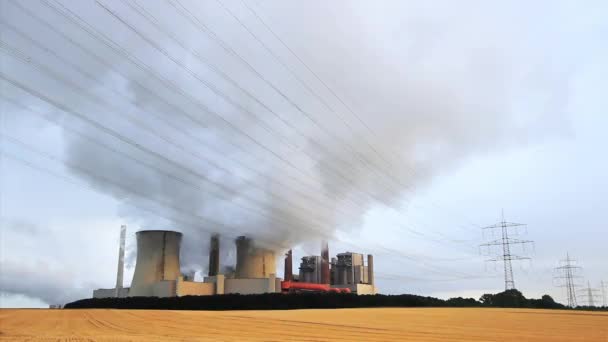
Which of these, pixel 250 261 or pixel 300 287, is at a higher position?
pixel 250 261

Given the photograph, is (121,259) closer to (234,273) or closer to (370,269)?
(234,273)

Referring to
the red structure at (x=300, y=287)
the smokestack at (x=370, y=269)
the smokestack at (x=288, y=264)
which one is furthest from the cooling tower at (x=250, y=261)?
the smokestack at (x=370, y=269)

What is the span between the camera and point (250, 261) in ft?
333

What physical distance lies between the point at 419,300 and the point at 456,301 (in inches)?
436

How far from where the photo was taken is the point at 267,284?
91438 mm

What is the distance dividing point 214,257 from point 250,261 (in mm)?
9848

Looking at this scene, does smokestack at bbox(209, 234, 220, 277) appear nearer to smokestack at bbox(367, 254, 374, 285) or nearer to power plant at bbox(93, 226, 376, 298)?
power plant at bbox(93, 226, 376, 298)

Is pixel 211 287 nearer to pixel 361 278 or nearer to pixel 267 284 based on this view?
pixel 267 284

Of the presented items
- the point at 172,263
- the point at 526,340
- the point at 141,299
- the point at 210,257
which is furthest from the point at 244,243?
the point at 526,340

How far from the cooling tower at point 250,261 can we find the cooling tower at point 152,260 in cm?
1614

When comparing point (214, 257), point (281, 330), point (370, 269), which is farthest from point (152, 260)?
point (281, 330)

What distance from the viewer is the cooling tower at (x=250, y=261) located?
101 meters

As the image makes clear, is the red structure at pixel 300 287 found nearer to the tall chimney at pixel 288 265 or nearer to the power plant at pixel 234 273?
the power plant at pixel 234 273

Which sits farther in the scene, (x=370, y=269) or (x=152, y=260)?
(x=370, y=269)
